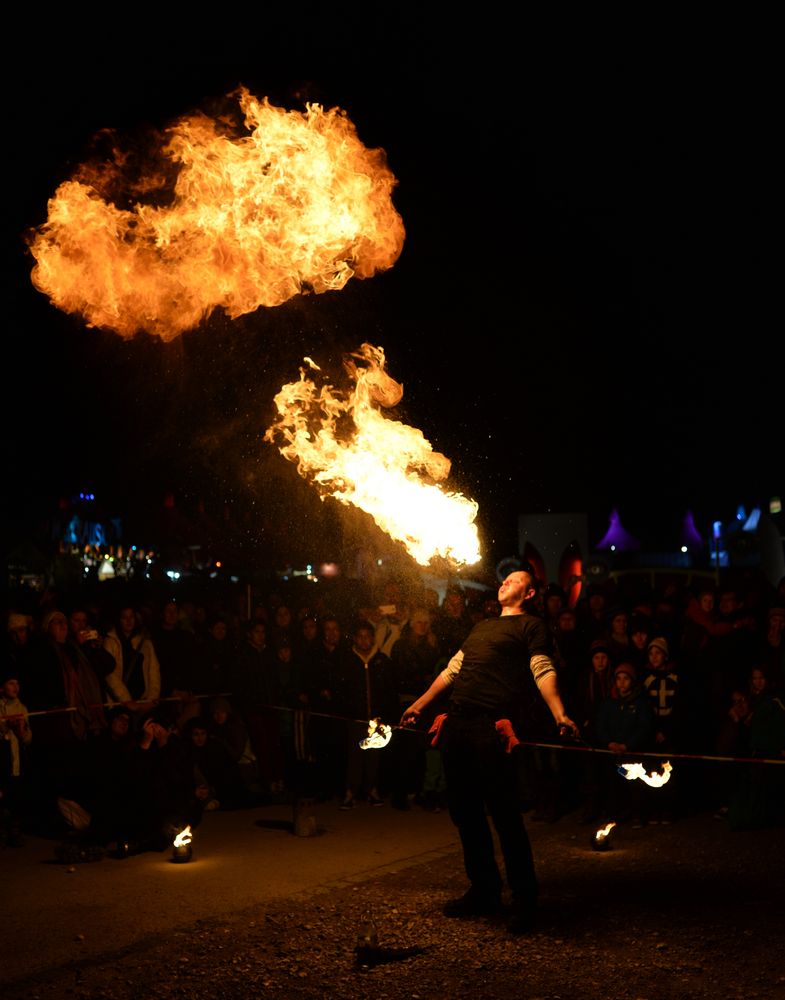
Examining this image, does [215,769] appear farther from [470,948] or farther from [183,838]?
[470,948]

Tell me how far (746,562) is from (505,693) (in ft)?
81.0

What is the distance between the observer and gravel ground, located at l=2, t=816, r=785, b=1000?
4.61m

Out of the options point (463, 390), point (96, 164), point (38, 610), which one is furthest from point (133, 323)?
point (463, 390)

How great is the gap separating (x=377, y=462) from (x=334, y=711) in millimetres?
2384

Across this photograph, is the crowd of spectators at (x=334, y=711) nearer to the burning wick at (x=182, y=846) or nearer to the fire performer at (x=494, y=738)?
the burning wick at (x=182, y=846)

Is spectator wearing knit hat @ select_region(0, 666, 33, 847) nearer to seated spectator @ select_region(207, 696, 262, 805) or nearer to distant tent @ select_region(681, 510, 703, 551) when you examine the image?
seated spectator @ select_region(207, 696, 262, 805)

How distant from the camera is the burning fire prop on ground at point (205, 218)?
9547 mm

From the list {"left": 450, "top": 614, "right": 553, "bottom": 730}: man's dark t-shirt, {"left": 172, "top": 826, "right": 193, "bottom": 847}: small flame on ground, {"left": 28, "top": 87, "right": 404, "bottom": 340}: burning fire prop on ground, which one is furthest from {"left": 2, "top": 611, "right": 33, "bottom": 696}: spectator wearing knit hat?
{"left": 450, "top": 614, "right": 553, "bottom": 730}: man's dark t-shirt

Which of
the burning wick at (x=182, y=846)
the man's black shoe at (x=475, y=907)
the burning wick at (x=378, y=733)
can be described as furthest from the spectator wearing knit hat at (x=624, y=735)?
the burning wick at (x=182, y=846)

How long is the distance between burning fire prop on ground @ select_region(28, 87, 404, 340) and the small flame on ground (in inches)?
174

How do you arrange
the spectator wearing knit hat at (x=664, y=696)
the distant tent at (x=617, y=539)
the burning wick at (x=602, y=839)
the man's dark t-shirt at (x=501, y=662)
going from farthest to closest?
the distant tent at (x=617, y=539) → the spectator wearing knit hat at (x=664, y=696) → the burning wick at (x=602, y=839) → the man's dark t-shirt at (x=501, y=662)

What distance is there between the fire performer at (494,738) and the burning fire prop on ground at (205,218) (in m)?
4.64

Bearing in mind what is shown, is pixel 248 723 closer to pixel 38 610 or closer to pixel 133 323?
pixel 38 610

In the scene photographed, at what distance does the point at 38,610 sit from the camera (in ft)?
33.6
